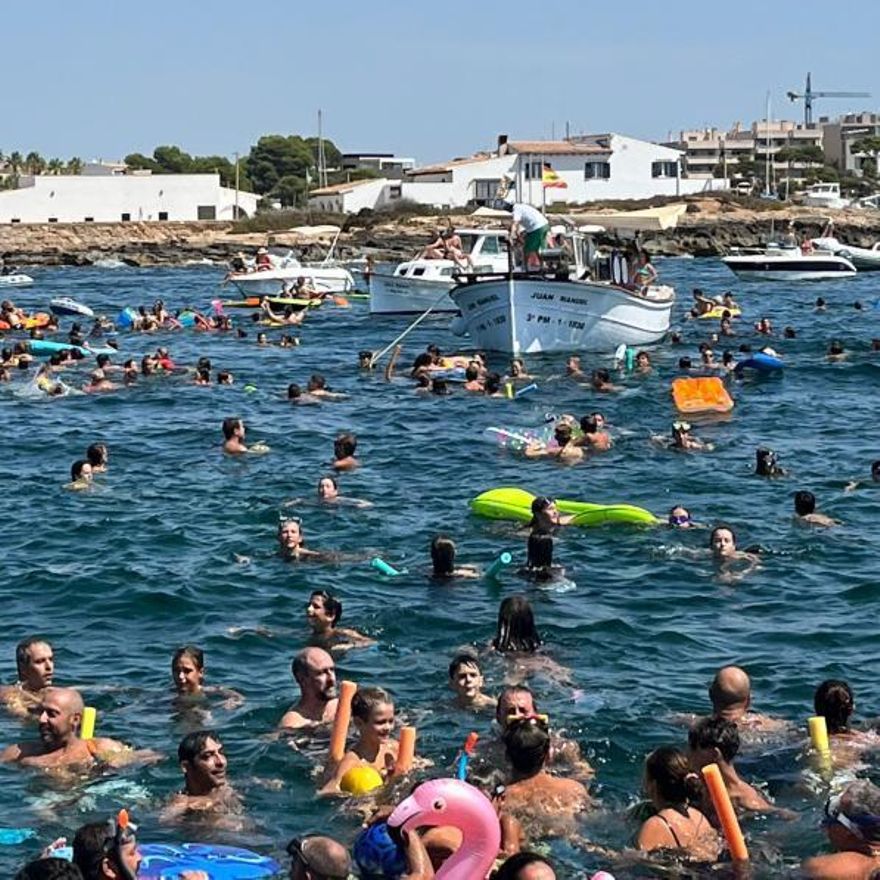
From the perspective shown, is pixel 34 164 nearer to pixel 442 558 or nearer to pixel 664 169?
pixel 664 169

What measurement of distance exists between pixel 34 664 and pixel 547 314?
24.8m

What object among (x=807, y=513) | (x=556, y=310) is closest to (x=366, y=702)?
(x=807, y=513)

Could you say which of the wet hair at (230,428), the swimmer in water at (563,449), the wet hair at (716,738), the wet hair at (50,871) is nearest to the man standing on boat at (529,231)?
the swimmer in water at (563,449)

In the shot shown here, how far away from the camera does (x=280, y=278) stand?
58.1 meters

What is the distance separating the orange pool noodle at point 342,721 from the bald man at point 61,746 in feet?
6.31

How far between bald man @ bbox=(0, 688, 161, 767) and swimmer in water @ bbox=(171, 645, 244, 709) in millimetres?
1165

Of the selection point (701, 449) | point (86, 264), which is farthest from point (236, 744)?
point (86, 264)

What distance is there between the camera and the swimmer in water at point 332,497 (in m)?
20.6

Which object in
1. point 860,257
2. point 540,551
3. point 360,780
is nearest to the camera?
point 360,780

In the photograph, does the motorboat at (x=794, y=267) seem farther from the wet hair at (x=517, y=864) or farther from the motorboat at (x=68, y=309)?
the wet hair at (x=517, y=864)

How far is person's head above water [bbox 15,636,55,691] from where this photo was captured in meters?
12.9

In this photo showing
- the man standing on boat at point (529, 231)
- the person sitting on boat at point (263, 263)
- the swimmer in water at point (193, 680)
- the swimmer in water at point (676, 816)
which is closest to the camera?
the swimmer in water at point (676, 816)

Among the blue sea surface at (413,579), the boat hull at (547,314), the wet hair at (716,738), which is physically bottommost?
the blue sea surface at (413,579)

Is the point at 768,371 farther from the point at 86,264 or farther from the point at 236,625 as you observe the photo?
the point at 86,264
